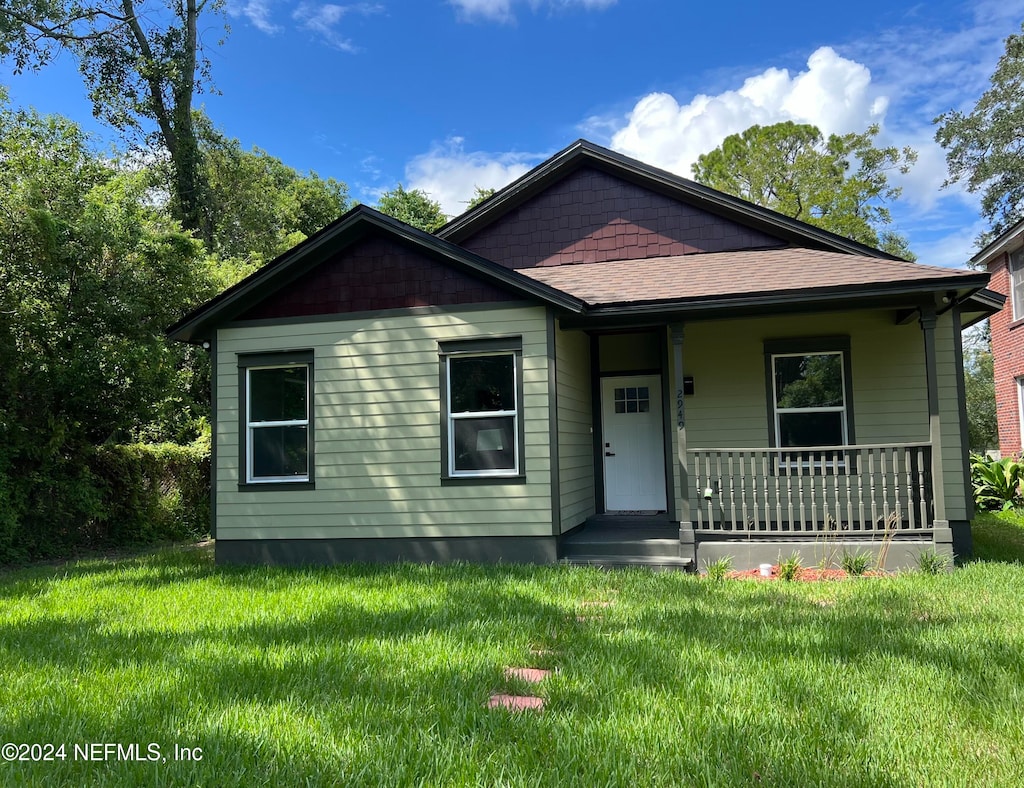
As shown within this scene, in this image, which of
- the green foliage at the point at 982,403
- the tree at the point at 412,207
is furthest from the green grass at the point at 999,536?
the tree at the point at 412,207

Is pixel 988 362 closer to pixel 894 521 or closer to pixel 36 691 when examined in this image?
pixel 894 521

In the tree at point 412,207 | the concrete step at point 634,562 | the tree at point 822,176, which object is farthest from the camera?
the tree at point 412,207

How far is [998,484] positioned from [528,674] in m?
14.0

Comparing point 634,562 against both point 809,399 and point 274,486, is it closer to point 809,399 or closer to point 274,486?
point 809,399

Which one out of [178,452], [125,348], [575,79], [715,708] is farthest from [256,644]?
[575,79]

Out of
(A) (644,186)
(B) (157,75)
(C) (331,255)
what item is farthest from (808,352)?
(B) (157,75)

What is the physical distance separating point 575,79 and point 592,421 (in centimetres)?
1593

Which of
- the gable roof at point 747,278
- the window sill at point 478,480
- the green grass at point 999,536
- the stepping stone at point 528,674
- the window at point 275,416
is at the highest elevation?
the gable roof at point 747,278

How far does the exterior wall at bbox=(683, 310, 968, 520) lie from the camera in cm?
909

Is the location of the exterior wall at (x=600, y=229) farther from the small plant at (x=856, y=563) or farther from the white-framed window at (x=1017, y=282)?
the white-framed window at (x=1017, y=282)

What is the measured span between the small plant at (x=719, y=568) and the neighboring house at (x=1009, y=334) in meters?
12.5

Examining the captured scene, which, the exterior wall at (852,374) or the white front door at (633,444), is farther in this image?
the white front door at (633,444)

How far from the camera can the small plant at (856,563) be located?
7520 millimetres

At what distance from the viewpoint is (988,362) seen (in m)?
40.6
